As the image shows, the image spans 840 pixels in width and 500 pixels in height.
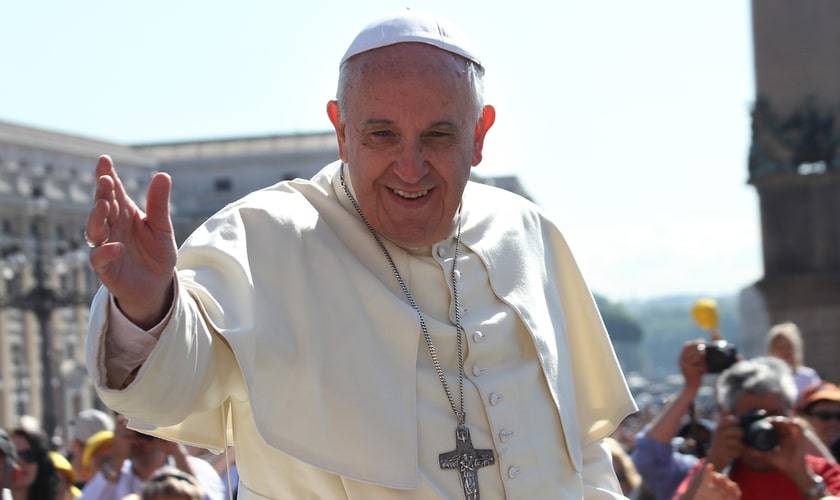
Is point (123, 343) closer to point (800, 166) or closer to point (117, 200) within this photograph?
point (117, 200)

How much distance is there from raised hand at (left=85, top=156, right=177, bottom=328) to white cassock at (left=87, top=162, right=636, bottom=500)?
0.04 m

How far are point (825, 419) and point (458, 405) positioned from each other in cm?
443

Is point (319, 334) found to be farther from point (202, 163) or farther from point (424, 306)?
point (202, 163)

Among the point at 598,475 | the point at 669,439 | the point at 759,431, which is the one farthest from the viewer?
the point at 669,439

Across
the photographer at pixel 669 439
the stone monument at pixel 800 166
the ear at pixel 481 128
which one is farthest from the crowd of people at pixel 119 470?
the stone monument at pixel 800 166

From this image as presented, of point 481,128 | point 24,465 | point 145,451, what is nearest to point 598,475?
point 481,128

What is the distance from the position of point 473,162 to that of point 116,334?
3.12 feet

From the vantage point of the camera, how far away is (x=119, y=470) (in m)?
7.61

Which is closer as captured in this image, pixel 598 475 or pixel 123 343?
pixel 123 343

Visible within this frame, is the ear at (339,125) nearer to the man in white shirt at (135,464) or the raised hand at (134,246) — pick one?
the raised hand at (134,246)

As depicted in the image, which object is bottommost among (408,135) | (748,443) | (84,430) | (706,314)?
(84,430)

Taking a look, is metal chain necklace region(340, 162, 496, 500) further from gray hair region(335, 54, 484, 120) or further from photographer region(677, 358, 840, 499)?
photographer region(677, 358, 840, 499)

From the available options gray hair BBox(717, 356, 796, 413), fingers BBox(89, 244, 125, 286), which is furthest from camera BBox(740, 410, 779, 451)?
fingers BBox(89, 244, 125, 286)

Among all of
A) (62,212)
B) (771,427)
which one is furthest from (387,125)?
(62,212)
